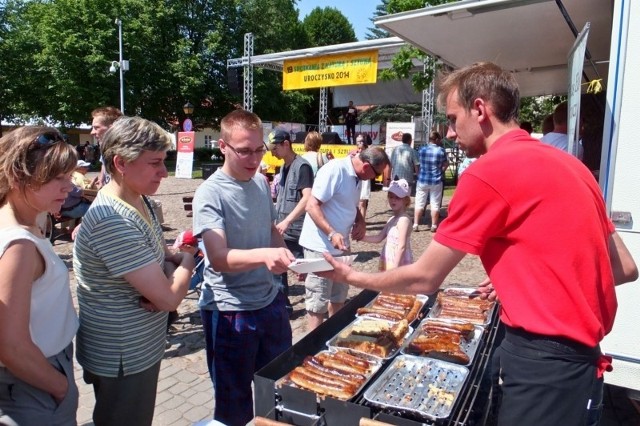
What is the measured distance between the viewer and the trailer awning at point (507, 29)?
3902 mm

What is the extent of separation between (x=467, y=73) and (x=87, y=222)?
5.50 feet

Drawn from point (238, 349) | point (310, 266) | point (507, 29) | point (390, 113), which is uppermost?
point (390, 113)

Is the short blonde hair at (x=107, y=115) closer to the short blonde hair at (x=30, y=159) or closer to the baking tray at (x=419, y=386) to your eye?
the short blonde hair at (x=30, y=159)

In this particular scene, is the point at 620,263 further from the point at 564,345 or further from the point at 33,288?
the point at 33,288

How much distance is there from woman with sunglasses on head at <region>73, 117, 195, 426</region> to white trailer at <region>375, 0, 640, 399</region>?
2.45m

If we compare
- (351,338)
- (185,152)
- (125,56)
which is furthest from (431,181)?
(125,56)

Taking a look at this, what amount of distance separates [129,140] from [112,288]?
650 mm

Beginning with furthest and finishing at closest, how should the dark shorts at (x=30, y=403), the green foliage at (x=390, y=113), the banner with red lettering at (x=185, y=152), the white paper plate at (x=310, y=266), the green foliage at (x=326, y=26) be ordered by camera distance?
the green foliage at (x=326, y=26)
the green foliage at (x=390, y=113)
the banner with red lettering at (x=185, y=152)
the white paper plate at (x=310, y=266)
the dark shorts at (x=30, y=403)

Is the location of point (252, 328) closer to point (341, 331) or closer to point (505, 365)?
point (341, 331)

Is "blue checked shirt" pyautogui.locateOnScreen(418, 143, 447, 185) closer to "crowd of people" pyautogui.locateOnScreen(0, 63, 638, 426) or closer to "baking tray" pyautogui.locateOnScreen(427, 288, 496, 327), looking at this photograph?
"baking tray" pyautogui.locateOnScreen(427, 288, 496, 327)

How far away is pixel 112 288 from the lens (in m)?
2.03

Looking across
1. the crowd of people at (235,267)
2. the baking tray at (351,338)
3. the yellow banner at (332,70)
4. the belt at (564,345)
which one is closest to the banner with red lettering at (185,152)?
the yellow banner at (332,70)

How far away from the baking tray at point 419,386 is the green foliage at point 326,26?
163 feet

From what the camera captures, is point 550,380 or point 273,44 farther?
point 273,44
